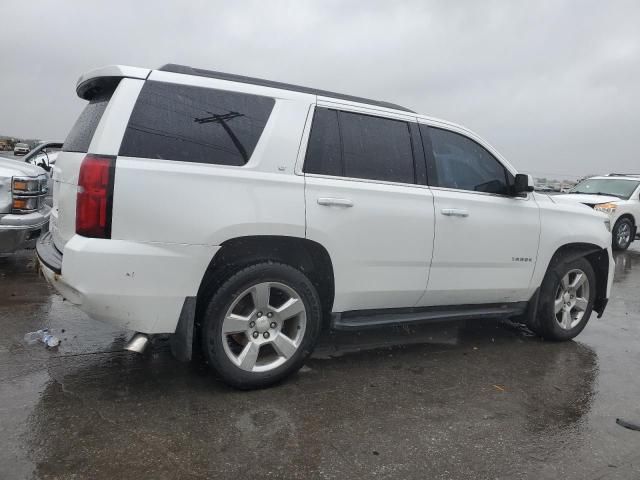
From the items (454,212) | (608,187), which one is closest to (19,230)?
(454,212)

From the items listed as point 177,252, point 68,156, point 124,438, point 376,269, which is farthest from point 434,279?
point 68,156

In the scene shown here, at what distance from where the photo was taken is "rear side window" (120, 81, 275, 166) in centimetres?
303

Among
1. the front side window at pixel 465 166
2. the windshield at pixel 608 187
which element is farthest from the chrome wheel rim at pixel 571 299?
the windshield at pixel 608 187

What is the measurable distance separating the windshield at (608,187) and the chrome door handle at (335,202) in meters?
11.9

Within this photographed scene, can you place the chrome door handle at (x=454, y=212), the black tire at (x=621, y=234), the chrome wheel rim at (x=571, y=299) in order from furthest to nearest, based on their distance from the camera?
the black tire at (x=621, y=234) → the chrome wheel rim at (x=571, y=299) → the chrome door handle at (x=454, y=212)

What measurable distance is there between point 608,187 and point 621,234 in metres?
1.49

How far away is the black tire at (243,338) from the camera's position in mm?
3209

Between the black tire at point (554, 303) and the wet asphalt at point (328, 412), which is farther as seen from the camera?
the black tire at point (554, 303)

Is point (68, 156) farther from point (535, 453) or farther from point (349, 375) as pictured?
point (535, 453)

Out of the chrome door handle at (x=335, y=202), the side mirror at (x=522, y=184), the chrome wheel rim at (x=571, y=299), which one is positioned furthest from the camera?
the chrome wheel rim at (x=571, y=299)

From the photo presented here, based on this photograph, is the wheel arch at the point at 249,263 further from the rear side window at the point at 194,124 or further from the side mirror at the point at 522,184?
the side mirror at the point at 522,184

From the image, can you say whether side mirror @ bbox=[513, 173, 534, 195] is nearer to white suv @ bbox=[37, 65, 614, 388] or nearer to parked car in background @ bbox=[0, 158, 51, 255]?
white suv @ bbox=[37, 65, 614, 388]

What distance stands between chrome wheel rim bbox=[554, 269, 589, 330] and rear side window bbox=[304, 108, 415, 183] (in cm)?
205

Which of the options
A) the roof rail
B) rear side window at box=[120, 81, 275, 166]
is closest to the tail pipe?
rear side window at box=[120, 81, 275, 166]
